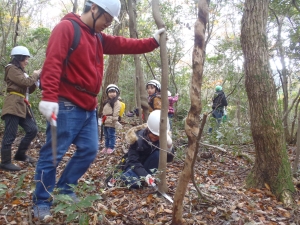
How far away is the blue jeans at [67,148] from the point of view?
103 inches

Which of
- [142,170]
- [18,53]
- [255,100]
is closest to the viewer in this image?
[142,170]

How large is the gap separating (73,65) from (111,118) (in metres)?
3.52

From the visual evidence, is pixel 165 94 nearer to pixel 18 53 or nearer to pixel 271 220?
pixel 271 220

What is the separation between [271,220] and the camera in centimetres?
308

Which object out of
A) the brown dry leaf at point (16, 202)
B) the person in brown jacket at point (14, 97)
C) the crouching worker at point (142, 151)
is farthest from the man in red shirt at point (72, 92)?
the person in brown jacket at point (14, 97)

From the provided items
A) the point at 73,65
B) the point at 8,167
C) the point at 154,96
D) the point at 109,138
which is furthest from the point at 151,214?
the point at 154,96

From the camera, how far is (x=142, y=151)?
3910mm

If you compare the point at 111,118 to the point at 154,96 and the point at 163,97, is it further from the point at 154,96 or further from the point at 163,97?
the point at 163,97

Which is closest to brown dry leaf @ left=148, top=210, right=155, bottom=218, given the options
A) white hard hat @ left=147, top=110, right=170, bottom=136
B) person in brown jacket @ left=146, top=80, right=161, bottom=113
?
white hard hat @ left=147, top=110, right=170, bottom=136

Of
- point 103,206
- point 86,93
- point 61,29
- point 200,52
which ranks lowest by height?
point 103,206

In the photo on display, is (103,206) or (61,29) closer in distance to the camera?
(61,29)

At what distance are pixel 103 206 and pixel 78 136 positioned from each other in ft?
2.35

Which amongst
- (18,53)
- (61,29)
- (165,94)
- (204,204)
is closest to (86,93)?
(61,29)

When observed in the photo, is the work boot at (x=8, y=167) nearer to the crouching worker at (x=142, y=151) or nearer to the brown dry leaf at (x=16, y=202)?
the brown dry leaf at (x=16, y=202)
